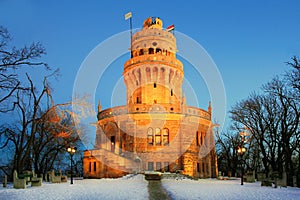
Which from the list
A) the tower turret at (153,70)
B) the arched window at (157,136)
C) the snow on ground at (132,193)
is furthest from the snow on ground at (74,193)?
the tower turret at (153,70)

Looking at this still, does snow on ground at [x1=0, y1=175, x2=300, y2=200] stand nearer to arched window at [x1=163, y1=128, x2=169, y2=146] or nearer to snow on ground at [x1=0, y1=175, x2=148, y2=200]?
snow on ground at [x1=0, y1=175, x2=148, y2=200]

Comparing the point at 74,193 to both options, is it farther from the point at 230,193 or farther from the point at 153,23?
the point at 153,23

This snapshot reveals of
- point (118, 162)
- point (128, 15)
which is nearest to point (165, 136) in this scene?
point (118, 162)

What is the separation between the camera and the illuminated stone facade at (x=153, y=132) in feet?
119

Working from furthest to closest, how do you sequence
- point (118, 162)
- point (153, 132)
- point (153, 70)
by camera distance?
point (153, 70) → point (153, 132) → point (118, 162)

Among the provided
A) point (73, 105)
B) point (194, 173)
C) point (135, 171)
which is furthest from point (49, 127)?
point (194, 173)

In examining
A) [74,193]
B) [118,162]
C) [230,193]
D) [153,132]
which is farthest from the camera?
[153,132]

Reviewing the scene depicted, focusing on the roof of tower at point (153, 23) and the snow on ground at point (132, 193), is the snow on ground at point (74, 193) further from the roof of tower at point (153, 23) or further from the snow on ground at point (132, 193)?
the roof of tower at point (153, 23)

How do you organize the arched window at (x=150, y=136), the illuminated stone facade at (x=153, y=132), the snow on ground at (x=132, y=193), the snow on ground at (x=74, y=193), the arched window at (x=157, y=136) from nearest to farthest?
the snow on ground at (x=74, y=193) < the snow on ground at (x=132, y=193) < the illuminated stone facade at (x=153, y=132) < the arched window at (x=150, y=136) < the arched window at (x=157, y=136)

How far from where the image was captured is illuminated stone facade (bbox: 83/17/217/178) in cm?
3616

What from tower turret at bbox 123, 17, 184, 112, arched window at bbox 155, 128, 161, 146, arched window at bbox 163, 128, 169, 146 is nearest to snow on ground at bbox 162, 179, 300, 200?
arched window at bbox 163, 128, 169, 146

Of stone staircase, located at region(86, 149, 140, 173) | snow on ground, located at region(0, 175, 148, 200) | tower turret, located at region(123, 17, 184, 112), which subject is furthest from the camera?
tower turret, located at region(123, 17, 184, 112)

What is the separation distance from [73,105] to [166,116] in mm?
14947

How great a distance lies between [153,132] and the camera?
38.3 metres
